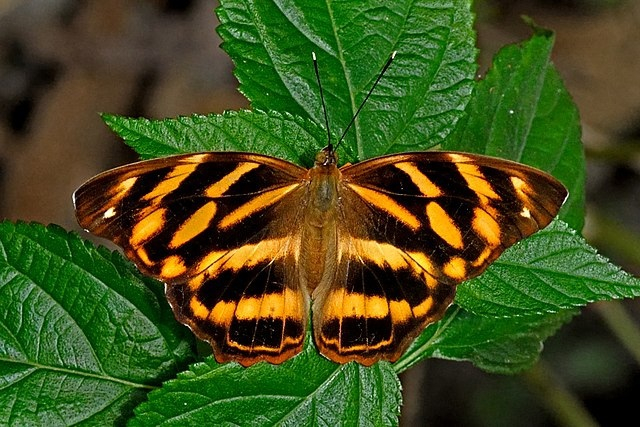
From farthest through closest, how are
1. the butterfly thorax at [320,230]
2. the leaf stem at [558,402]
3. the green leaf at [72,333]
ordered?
the leaf stem at [558,402]
the butterfly thorax at [320,230]
the green leaf at [72,333]

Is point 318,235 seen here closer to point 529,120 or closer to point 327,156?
point 327,156

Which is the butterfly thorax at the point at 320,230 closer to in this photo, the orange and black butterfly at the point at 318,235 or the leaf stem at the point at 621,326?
the orange and black butterfly at the point at 318,235

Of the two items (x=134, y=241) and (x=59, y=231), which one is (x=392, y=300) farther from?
(x=59, y=231)

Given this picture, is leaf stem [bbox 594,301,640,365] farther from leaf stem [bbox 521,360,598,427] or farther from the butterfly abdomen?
the butterfly abdomen

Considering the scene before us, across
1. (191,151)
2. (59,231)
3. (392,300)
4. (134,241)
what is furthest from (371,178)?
(59,231)

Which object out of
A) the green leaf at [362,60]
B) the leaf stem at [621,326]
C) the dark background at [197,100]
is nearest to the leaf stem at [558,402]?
the leaf stem at [621,326]

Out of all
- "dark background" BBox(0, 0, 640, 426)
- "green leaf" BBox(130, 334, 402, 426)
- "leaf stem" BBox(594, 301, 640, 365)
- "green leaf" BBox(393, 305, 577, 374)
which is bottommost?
"green leaf" BBox(130, 334, 402, 426)

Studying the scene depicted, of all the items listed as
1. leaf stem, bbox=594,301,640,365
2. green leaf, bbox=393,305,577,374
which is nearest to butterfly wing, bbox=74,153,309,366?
green leaf, bbox=393,305,577,374
